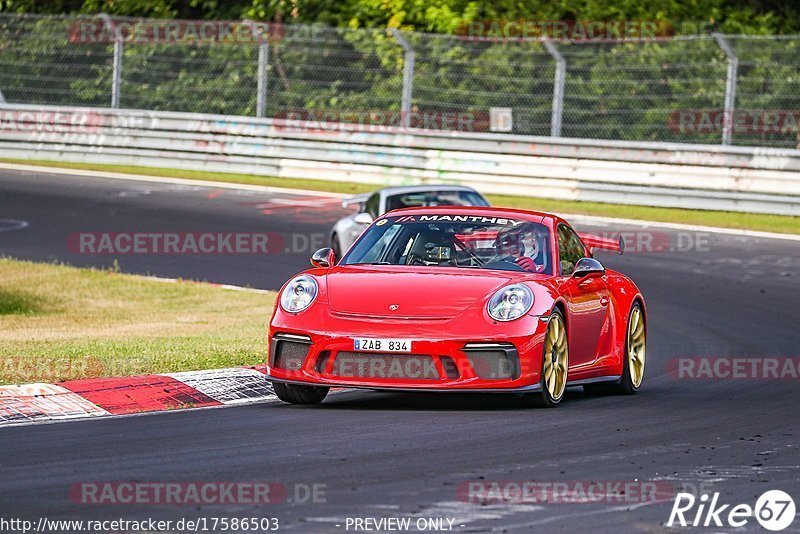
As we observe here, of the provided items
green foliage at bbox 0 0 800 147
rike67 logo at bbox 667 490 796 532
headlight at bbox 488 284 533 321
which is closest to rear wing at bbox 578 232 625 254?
headlight at bbox 488 284 533 321

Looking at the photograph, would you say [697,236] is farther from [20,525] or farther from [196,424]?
[20,525]

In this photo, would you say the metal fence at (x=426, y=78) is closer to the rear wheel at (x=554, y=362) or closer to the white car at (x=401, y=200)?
the white car at (x=401, y=200)

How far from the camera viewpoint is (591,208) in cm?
2462

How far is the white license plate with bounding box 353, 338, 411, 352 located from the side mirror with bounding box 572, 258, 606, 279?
61.7 inches

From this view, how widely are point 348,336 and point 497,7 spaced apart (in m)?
25.0

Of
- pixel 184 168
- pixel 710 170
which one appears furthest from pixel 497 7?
pixel 710 170

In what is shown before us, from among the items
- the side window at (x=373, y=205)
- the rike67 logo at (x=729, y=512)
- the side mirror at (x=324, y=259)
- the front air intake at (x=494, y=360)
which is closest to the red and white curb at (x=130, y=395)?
the side mirror at (x=324, y=259)

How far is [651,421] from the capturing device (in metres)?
9.05

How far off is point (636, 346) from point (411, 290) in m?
2.50

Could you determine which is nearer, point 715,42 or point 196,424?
point 196,424

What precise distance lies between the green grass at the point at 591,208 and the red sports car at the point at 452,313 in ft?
41.9

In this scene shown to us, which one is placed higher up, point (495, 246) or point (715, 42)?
point (715, 42)

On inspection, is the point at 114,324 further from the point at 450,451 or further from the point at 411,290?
the point at 450,451

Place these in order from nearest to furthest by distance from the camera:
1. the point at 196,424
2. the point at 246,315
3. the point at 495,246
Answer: the point at 196,424 < the point at 495,246 < the point at 246,315
